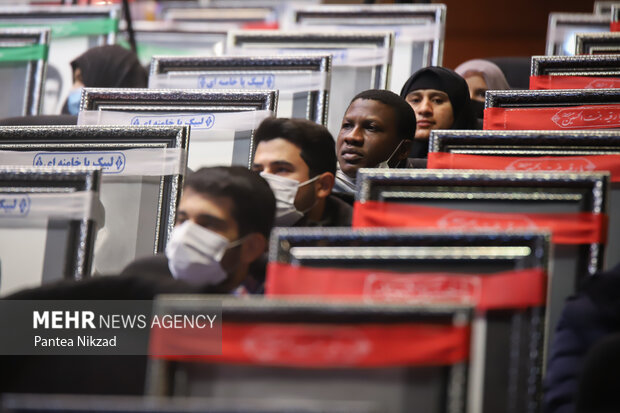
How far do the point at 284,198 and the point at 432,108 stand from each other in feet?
4.86

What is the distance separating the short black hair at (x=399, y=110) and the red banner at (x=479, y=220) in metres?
1.25

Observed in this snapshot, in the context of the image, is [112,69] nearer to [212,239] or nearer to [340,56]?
[340,56]

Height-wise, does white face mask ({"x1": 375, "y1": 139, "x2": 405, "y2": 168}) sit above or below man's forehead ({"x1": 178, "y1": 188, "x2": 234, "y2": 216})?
above

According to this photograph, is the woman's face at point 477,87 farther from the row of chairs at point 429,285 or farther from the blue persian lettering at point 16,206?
the blue persian lettering at point 16,206

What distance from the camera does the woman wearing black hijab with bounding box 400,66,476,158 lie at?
386cm

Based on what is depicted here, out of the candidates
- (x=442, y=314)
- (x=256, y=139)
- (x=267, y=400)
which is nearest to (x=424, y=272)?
(x=442, y=314)

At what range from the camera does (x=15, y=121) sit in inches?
139

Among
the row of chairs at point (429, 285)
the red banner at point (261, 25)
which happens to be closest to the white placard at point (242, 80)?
the row of chairs at point (429, 285)

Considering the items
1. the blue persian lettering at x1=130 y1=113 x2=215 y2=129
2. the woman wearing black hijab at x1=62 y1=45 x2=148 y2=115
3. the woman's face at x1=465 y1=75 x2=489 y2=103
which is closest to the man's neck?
the blue persian lettering at x1=130 y1=113 x2=215 y2=129

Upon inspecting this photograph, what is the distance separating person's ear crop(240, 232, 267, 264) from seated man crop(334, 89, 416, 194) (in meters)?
1.07

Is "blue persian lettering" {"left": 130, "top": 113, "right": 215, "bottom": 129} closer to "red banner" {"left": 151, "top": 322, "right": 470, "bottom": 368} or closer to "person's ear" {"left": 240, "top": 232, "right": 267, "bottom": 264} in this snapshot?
"person's ear" {"left": 240, "top": 232, "right": 267, "bottom": 264}

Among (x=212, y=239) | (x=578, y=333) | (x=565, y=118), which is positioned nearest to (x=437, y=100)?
(x=565, y=118)

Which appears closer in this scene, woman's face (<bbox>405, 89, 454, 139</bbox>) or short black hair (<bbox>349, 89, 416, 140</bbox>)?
short black hair (<bbox>349, 89, 416, 140</bbox>)

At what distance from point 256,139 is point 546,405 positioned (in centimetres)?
134
